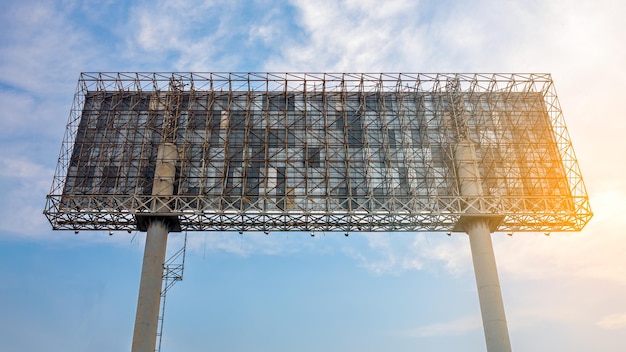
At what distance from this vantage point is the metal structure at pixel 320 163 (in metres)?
34.9

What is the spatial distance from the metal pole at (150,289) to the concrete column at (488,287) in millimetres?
18770

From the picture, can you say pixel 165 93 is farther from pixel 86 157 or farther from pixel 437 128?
pixel 437 128

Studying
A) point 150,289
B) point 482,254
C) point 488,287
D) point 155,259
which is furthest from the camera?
point 482,254

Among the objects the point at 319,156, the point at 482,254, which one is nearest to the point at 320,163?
the point at 319,156

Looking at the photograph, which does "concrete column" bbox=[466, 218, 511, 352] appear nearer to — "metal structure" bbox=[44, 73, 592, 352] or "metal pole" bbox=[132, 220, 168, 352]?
"metal structure" bbox=[44, 73, 592, 352]

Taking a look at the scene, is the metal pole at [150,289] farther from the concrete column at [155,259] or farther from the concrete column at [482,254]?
the concrete column at [482,254]

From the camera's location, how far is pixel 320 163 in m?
37.0

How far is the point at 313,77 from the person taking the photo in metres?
40.0

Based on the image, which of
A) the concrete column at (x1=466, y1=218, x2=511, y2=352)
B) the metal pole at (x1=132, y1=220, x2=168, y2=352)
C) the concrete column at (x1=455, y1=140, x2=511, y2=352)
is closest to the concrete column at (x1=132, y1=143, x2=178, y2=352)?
the metal pole at (x1=132, y1=220, x2=168, y2=352)

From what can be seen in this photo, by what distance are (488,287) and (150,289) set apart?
1957 centimetres

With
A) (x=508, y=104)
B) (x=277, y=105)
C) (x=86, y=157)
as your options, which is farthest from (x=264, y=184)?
(x=508, y=104)

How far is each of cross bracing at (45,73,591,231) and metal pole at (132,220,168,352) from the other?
1.58 meters

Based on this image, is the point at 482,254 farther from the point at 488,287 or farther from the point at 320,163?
the point at 320,163

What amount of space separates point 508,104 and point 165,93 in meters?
24.1
